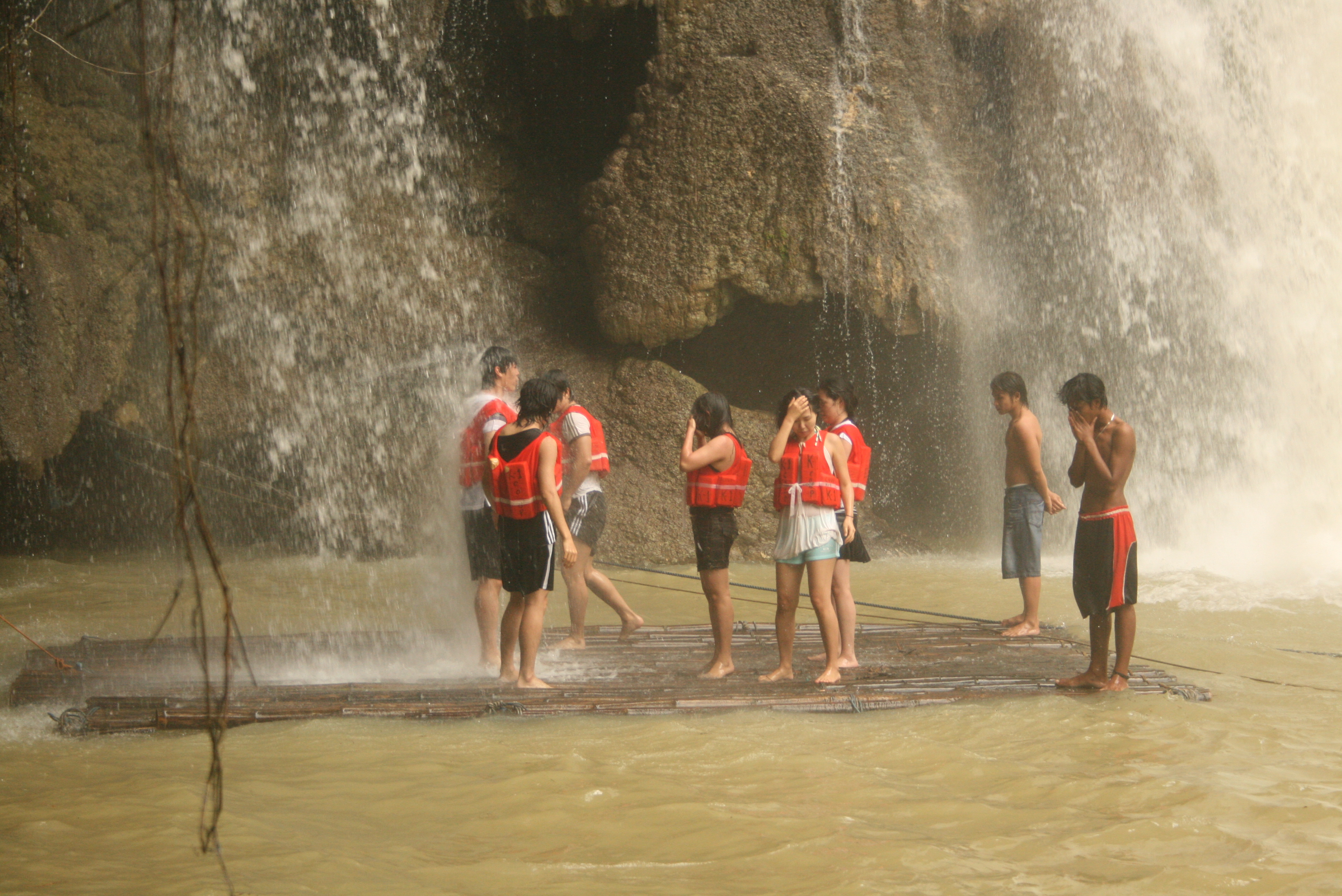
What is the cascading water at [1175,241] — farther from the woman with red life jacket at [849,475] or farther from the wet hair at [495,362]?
the wet hair at [495,362]

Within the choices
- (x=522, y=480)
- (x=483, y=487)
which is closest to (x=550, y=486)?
(x=522, y=480)

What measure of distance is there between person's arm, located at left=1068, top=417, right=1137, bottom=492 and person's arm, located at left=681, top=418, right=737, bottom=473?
1876 millimetres

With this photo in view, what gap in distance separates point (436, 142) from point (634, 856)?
10.8m

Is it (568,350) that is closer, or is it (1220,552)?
(1220,552)

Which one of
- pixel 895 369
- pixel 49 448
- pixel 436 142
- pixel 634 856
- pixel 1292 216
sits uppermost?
pixel 436 142

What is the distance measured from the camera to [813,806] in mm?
4004

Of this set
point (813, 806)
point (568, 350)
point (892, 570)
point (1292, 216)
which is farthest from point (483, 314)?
point (1292, 216)

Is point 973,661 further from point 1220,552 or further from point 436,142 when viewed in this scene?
point 436,142

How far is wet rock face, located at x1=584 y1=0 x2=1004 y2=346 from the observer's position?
11.8 meters

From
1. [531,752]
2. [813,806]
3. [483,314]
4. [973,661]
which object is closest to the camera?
[813,806]

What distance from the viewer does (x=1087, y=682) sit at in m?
5.55

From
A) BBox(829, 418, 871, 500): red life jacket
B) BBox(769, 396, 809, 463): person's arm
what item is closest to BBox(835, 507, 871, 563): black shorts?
BBox(829, 418, 871, 500): red life jacket

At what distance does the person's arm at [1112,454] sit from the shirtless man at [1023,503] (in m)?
1.76

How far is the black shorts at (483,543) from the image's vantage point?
617 cm
